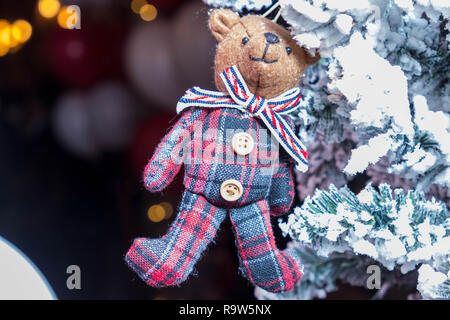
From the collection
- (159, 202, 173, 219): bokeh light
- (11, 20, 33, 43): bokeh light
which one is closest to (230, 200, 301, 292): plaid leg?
(159, 202, 173, 219): bokeh light

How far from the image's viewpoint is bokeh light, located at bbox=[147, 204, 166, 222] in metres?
0.62

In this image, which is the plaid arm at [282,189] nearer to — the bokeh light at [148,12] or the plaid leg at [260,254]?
the plaid leg at [260,254]

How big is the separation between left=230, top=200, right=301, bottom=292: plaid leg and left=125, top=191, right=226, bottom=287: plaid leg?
25 mm

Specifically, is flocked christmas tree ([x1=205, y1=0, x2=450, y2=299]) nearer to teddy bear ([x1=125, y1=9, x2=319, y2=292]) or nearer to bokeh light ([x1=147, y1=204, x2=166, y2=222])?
teddy bear ([x1=125, y1=9, x2=319, y2=292])

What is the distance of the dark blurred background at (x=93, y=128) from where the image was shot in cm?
65

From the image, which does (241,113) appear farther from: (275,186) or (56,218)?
(56,218)

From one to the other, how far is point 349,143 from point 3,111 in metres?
0.54

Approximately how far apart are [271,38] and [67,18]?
1.08 feet

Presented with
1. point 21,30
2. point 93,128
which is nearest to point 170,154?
point 93,128

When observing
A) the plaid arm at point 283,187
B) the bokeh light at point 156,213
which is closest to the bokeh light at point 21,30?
the bokeh light at point 156,213

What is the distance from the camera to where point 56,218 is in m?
0.78

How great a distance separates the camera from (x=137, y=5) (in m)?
0.63
